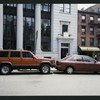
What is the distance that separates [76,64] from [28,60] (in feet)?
12.9

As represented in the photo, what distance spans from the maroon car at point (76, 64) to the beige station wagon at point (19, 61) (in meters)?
1.03

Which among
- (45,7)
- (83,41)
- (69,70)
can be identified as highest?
(45,7)

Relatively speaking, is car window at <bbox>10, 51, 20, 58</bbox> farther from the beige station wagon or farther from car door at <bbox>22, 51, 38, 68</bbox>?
car door at <bbox>22, 51, 38, 68</bbox>

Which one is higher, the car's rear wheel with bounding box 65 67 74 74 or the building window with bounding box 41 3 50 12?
the building window with bounding box 41 3 50 12

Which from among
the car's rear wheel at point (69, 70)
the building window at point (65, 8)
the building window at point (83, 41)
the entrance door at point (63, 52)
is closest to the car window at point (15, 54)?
the car's rear wheel at point (69, 70)

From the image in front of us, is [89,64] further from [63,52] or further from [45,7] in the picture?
[45,7]

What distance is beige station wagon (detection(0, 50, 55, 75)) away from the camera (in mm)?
19844

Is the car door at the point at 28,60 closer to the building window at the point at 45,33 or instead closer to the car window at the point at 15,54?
the car window at the point at 15,54

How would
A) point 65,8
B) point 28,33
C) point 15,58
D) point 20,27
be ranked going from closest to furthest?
point 15,58 → point 20,27 → point 28,33 → point 65,8

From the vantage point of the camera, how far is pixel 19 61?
20234mm

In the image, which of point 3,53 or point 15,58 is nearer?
point 3,53

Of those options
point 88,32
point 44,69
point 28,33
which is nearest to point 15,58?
point 44,69

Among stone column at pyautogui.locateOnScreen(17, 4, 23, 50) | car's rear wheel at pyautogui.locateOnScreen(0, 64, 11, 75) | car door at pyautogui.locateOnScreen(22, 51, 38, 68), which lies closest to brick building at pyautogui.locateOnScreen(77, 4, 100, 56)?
stone column at pyautogui.locateOnScreen(17, 4, 23, 50)

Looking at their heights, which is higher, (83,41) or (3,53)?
(83,41)
